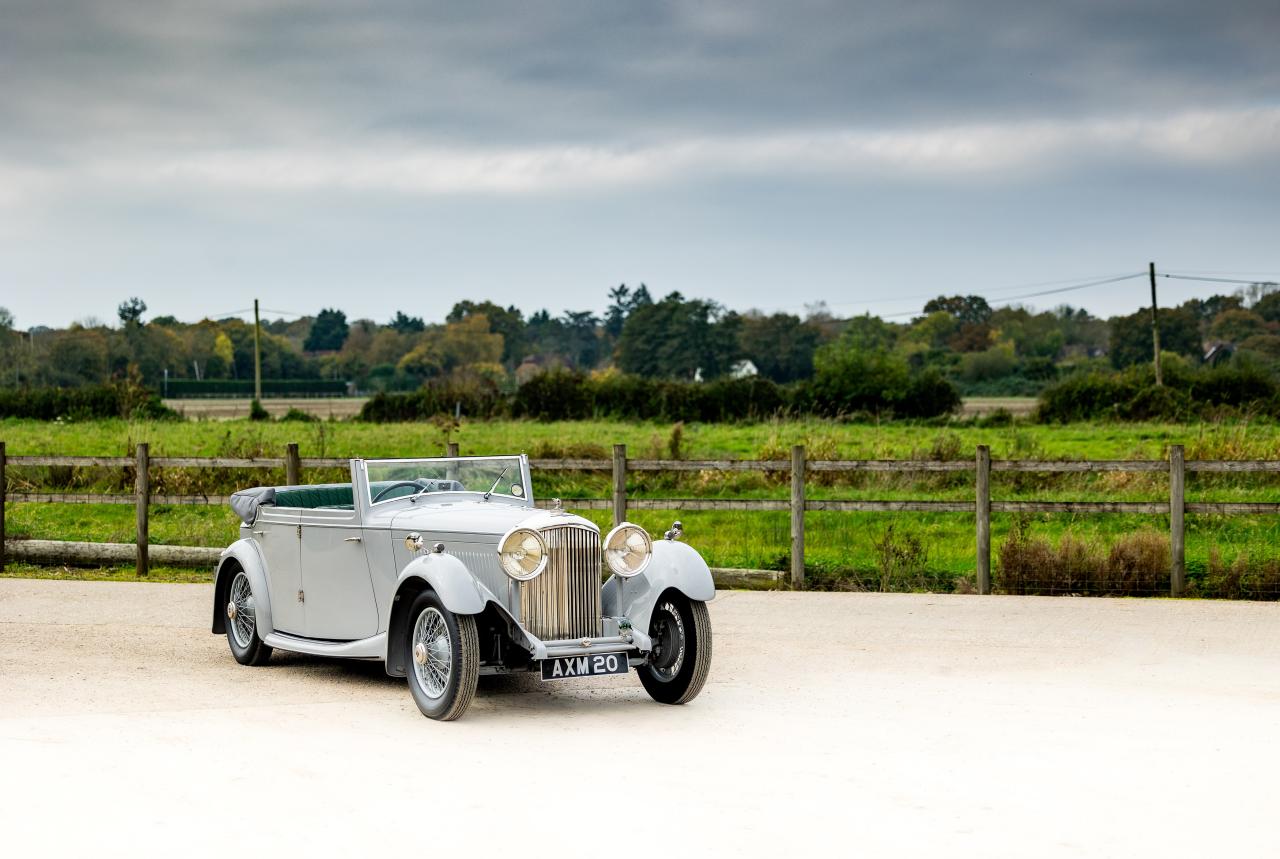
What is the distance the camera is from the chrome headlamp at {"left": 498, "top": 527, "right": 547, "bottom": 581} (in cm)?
831

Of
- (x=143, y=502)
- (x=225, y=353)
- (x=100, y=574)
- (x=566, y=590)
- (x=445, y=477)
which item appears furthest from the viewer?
(x=225, y=353)

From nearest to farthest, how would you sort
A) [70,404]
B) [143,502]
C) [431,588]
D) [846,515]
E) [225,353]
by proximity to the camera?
[431,588] < [143,502] < [846,515] < [70,404] < [225,353]

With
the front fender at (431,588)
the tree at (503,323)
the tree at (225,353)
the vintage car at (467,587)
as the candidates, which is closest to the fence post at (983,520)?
the vintage car at (467,587)

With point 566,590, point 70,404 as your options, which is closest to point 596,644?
point 566,590

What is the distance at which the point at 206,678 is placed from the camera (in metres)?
9.63

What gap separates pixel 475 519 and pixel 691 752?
7.46ft

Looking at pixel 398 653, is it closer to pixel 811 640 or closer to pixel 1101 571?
pixel 811 640

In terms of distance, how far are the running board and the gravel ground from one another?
→ 23 cm

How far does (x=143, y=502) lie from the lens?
16453mm

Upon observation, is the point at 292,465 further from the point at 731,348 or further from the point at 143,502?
the point at 731,348

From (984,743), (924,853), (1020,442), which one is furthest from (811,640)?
(1020,442)

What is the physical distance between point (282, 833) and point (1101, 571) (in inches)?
416

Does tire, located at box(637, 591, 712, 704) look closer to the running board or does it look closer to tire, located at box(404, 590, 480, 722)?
tire, located at box(404, 590, 480, 722)

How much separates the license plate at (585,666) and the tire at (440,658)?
423mm
